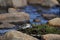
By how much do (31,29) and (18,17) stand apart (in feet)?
4.22

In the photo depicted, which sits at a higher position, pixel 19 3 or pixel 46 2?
pixel 19 3

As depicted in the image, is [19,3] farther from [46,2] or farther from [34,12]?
[46,2]

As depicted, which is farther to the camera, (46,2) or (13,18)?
(46,2)

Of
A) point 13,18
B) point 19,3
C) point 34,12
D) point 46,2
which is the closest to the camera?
point 13,18

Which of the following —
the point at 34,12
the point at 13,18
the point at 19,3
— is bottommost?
the point at 34,12

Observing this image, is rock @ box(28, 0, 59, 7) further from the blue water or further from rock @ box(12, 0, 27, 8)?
rock @ box(12, 0, 27, 8)

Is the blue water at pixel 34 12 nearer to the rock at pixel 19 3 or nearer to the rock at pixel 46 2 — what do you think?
the rock at pixel 19 3

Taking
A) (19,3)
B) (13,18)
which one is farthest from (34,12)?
(13,18)

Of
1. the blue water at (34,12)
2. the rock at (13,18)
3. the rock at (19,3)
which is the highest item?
the rock at (13,18)

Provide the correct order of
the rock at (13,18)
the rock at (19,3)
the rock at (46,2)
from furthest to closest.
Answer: the rock at (46,2) → the rock at (19,3) → the rock at (13,18)

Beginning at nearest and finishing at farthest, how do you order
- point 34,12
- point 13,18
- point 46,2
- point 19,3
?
point 13,18
point 34,12
point 19,3
point 46,2

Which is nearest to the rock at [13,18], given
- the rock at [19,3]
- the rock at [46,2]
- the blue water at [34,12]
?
the blue water at [34,12]

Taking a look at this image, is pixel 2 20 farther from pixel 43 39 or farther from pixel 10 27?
pixel 43 39

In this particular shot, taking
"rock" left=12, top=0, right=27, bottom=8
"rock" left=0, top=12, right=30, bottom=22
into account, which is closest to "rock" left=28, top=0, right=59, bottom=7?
"rock" left=12, top=0, right=27, bottom=8
